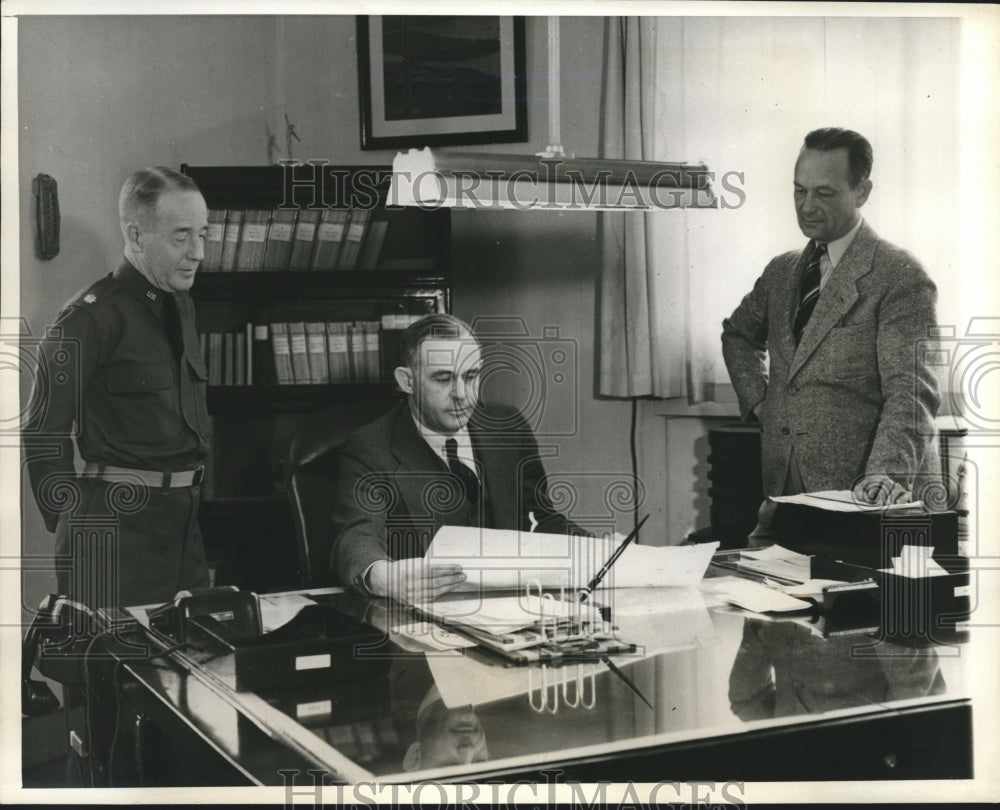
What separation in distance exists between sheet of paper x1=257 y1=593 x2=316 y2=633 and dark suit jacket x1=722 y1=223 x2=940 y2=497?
1.11m

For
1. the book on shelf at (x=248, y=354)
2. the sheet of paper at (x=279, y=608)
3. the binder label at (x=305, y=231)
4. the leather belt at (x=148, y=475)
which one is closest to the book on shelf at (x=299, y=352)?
the book on shelf at (x=248, y=354)

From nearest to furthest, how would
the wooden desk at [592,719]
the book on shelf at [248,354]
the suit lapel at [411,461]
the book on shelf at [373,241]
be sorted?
the wooden desk at [592,719] → the suit lapel at [411,461] → the book on shelf at [248,354] → the book on shelf at [373,241]

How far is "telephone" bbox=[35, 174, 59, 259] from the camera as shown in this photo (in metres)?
1.88

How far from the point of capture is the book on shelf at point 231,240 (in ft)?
7.32

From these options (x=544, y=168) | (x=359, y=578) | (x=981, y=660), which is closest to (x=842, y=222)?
(x=544, y=168)

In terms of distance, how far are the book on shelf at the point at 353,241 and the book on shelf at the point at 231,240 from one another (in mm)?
254

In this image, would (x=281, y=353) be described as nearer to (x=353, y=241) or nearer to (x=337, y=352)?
(x=337, y=352)

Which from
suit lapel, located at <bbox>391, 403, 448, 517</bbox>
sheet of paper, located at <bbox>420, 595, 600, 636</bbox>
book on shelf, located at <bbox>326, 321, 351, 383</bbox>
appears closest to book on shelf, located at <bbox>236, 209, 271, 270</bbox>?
book on shelf, located at <bbox>326, 321, 351, 383</bbox>

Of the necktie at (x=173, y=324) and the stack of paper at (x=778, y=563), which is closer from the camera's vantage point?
the stack of paper at (x=778, y=563)

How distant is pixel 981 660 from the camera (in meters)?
1.49

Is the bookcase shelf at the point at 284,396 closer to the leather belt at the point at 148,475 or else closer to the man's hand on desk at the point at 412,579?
the leather belt at the point at 148,475

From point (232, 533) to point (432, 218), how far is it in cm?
94

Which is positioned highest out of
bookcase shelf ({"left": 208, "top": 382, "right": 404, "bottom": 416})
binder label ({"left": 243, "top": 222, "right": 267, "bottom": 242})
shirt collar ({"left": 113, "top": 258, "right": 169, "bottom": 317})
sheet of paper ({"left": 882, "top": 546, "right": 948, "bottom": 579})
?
binder label ({"left": 243, "top": 222, "right": 267, "bottom": 242})

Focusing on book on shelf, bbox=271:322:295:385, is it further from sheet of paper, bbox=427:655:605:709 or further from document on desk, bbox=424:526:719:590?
sheet of paper, bbox=427:655:605:709
